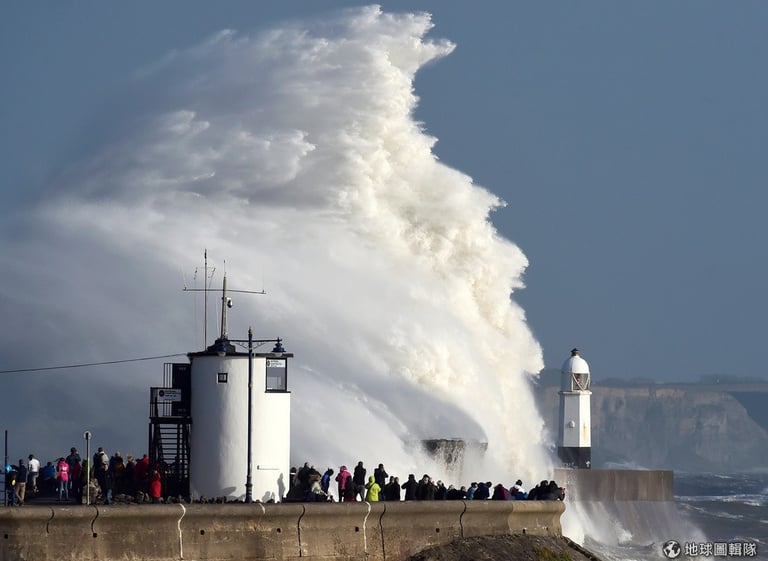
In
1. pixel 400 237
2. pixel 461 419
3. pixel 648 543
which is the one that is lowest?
pixel 648 543

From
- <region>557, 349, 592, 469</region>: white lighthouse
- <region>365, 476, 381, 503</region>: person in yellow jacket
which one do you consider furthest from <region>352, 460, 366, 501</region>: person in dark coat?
<region>557, 349, 592, 469</region>: white lighthouse

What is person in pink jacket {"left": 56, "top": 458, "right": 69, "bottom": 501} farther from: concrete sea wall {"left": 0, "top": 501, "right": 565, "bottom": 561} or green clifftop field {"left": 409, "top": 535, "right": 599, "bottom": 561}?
green clifftop field {"left": 409, "top": 535, "right": 599, "bottom": 561}

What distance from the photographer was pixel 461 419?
39.5 meters

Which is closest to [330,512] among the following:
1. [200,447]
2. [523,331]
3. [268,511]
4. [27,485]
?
[268,511]

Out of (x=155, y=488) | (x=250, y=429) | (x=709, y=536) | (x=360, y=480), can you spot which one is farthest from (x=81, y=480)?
(x=709, y=536)

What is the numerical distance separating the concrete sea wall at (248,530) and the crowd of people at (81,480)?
1.83 m

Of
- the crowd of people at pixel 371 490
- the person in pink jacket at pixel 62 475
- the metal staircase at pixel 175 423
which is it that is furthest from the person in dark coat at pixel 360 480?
the person in pink jacket at pixel 62 475

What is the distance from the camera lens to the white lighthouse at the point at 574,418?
3888 cm

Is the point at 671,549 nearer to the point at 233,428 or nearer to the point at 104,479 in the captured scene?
the point at 233,428

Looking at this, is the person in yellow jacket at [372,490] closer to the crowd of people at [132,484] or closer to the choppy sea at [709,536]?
the crowd of people at [132,484]

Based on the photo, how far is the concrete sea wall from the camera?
19.1 metres

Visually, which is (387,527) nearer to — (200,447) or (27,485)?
(200,447)

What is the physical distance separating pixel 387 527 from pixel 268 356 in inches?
116

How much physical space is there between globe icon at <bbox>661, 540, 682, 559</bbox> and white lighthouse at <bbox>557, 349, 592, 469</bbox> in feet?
8.67
